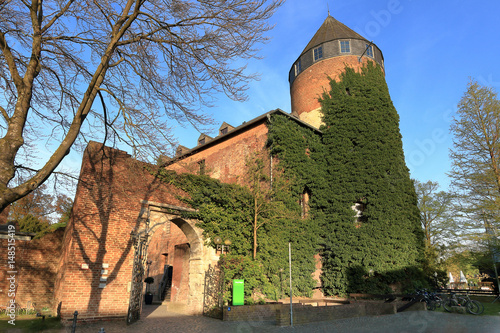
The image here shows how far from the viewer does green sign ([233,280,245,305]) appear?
39.7 feet

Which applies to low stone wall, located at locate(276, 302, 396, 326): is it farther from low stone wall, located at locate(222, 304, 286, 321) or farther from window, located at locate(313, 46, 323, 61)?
window, located at locate(313, 46, 323, 61)

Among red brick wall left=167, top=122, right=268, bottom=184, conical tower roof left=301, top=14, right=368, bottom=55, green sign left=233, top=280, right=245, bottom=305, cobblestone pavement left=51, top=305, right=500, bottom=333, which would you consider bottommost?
cobblestone pavement left=51, top=305, right=500, bottom=333

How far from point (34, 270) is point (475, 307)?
1704 cm

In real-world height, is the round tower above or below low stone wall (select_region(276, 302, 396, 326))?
above

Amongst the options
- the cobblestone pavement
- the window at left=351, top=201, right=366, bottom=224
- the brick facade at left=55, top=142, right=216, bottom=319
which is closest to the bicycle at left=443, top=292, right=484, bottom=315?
the cobblestone pavement

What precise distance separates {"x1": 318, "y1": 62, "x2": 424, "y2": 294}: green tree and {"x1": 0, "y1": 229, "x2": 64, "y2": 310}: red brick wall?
12.7 m

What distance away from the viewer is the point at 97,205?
10.9m

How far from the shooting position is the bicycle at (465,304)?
480 inches

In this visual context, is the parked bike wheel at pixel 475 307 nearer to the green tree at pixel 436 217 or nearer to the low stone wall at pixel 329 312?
the low stone wall at pixel 329 312

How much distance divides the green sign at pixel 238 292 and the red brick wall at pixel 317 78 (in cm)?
1387

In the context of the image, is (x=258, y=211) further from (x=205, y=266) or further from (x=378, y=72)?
(x=378, y=72)

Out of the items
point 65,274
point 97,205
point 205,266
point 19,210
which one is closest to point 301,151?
point 205,266

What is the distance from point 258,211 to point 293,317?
5601 mm

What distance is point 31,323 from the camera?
910 centimetres
